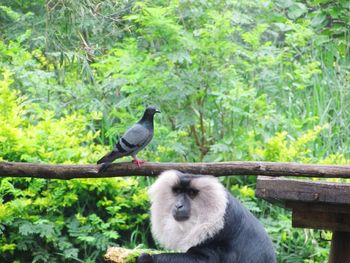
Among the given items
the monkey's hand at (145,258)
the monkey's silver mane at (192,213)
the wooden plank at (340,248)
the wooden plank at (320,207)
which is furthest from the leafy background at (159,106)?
the wooden plank at (340,248)

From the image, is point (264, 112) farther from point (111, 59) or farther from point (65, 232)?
point (65, 232)

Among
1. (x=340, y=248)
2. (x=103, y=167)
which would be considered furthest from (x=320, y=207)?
(x=103, y=167)

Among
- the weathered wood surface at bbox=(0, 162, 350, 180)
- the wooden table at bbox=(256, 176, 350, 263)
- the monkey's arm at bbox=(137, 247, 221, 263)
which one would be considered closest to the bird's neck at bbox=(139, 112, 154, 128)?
the weathered wood surface at bbox=(0, 162, 350, 180)

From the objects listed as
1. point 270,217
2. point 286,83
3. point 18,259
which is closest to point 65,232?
point 18,259

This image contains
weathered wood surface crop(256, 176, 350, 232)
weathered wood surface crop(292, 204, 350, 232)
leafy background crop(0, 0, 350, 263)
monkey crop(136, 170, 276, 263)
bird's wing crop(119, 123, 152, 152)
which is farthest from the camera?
leafy background crop(0, 0, 350, 263)

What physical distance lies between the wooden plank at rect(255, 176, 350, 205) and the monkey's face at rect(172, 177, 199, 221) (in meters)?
0.69

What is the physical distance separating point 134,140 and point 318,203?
5.41ft

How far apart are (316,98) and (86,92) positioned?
2.16m

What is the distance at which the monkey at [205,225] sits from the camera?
368 cm

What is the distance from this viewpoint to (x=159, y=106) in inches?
248

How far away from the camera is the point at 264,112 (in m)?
6.40

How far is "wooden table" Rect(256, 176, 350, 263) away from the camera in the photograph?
3104mm

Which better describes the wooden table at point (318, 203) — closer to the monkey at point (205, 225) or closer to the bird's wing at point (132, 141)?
the monkey at point (205, 225)

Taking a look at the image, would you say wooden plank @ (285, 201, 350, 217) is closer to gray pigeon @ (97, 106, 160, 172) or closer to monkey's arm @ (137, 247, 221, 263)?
monkey's arm @ (137, 247, 221, 263)
